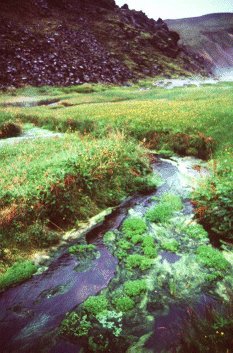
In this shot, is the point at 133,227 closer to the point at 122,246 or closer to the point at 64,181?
the point at 122,246

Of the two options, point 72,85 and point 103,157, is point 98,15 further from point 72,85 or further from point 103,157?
point 103,157

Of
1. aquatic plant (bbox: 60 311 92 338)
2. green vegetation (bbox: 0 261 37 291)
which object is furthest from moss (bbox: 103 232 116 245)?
aquatic plant (bbox: 60 311 92 338)

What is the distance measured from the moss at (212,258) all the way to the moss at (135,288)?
86.4 inches

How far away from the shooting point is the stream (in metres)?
7.45

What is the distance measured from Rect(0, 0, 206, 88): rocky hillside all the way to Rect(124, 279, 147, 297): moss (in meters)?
60.9

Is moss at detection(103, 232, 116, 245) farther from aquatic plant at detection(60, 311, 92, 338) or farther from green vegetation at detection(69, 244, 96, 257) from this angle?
aquatic plant at detection(60, 311, 92, 338)

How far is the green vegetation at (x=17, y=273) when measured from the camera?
9398 millimetres

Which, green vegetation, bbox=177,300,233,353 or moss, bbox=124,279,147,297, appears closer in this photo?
green vegetation, bbox=177,300,233,353

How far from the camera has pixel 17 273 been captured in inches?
383

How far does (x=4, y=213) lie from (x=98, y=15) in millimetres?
123420

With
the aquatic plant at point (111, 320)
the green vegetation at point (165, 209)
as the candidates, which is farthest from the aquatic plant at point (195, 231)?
the aquatic plant at point (111, 320)

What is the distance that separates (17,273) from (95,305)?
107 inches

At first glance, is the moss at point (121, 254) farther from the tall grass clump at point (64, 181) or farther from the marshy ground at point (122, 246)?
the tall grass clump at point (64, 181)

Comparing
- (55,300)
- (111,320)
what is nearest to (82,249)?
(55,300)
